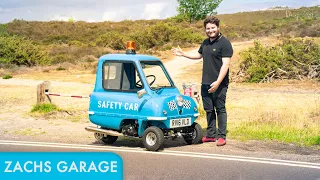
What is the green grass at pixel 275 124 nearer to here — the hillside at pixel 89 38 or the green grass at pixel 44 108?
the green grass at pixel 44 108

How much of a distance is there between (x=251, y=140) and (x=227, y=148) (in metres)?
1.06

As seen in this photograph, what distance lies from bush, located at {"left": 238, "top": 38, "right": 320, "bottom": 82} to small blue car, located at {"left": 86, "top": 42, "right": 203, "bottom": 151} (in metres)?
16.2

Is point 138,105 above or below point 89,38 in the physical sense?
below

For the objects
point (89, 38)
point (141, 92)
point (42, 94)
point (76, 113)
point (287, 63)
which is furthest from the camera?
point (89, 38)

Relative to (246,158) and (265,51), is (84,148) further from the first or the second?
(265,51)

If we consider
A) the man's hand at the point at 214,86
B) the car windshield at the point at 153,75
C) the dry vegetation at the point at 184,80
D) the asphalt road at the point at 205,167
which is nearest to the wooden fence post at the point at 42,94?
the dry vegetation at the point at 184,80

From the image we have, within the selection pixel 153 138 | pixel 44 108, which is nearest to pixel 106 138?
pixel 153 138

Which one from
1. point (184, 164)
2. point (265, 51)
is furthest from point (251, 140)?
point (265, 51)

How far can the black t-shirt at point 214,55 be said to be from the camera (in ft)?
32.9

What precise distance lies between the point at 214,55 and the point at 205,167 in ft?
9.03

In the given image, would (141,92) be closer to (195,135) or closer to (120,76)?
(120,76)

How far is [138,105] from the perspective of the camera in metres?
9.56

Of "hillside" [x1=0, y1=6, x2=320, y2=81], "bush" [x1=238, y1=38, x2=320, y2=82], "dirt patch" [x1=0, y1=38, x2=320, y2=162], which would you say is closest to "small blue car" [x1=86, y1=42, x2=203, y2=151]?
"dirt patch" [x1=0, y1=38, x2=320, y2=162]

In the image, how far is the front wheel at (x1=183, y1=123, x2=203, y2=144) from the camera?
10172 millimetres
